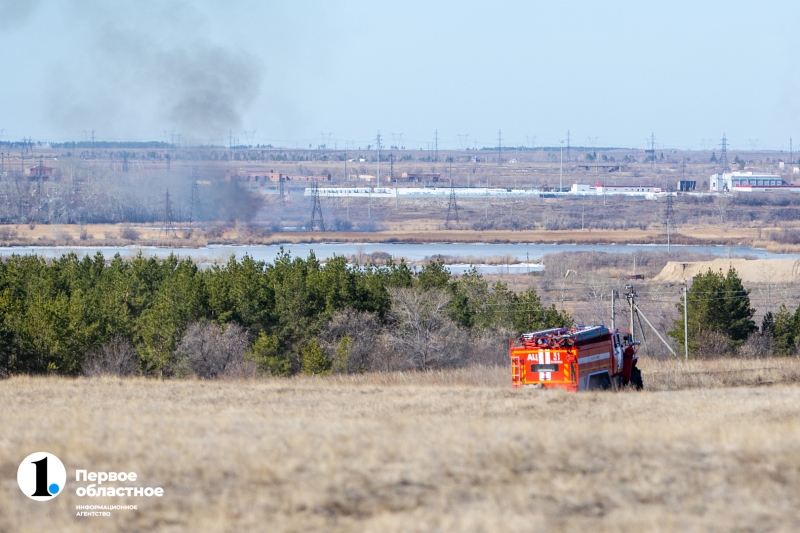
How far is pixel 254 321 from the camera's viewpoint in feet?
113

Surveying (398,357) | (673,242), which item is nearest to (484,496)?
(398,357)

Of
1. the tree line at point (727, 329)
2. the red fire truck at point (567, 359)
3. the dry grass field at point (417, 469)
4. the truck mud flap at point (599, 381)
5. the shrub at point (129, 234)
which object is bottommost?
the tree line at point (727, 329)

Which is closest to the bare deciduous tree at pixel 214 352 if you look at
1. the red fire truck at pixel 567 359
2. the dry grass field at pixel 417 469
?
the red fire truck at pixel 567 359

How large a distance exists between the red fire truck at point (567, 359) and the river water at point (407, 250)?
5655cm

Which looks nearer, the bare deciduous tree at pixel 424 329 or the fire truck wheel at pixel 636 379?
the fire truck wheel at pixel 636 379

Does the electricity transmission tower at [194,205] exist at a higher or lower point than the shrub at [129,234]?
higher

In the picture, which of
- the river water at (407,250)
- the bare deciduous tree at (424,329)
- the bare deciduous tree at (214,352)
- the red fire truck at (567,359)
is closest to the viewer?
the red fire truck at (567,359)

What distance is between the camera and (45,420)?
14844 millimetres

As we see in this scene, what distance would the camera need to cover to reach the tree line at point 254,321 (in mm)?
30891

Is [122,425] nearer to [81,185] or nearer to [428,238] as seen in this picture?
[428,238]

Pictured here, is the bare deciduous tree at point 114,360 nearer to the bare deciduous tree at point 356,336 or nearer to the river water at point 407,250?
the bare deciduous tree at point 356,336

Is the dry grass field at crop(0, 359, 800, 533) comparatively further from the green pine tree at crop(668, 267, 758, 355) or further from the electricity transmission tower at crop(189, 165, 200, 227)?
the electricity transmission tower at crop(189, 165, 200, 227)

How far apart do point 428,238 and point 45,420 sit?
97.3 m

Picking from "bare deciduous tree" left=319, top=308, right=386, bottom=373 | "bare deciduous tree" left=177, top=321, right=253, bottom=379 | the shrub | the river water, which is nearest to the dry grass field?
"bare deciduous tree" left=177, top=321, right=253, bottom=379
